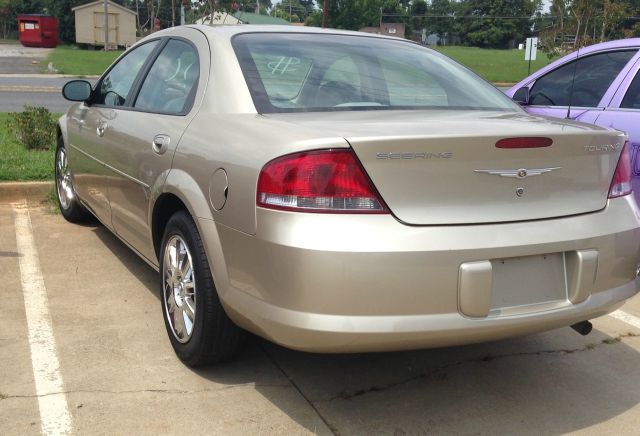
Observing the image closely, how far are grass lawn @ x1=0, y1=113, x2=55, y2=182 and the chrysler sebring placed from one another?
3.80m

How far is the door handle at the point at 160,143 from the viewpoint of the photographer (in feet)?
11.7

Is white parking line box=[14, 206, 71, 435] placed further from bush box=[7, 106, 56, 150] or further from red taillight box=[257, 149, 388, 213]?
bush box=[7, 106, 56, 150]

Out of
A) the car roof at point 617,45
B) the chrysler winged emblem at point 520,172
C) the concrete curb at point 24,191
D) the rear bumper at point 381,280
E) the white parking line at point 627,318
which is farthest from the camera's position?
the concrete curb at point 24,191

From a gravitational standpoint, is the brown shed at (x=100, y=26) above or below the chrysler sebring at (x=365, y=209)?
above

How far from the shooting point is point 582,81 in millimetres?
5711

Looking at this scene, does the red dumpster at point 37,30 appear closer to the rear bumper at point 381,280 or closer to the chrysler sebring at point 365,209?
the chrysler sebring at point 365,209

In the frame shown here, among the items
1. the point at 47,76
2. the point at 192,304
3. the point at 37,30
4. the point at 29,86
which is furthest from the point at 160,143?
the point at 37,30

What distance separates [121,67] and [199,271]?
2.37 meters

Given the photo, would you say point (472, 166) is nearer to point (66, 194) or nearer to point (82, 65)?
point (66, 194)

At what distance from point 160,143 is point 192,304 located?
860 mm

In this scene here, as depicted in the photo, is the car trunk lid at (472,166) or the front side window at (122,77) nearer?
the car trunk lid at (472,166)

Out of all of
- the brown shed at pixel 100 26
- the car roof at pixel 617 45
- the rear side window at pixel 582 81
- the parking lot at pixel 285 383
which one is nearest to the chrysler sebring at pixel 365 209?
the parking lot at pixel 285 383

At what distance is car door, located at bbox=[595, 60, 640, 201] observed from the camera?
4.95 metres

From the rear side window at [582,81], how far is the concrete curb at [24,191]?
15.1ft
